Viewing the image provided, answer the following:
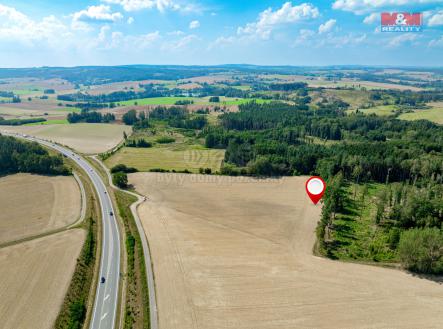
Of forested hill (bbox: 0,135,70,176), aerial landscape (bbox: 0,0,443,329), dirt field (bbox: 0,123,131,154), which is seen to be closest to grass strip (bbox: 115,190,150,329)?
aerial landscape (bbox: 0,0,443,329)

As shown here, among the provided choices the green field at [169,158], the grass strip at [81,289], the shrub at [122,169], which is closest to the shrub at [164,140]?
the green field at [169,158]

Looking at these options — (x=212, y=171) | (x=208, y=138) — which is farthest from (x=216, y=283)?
(x=208, y=138)

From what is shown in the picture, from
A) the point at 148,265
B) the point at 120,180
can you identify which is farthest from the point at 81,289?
the point at 120,180

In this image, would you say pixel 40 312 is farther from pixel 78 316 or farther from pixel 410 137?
pixel 410 137

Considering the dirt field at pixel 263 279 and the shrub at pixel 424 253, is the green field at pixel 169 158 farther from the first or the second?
the shrub at pixel 424 253

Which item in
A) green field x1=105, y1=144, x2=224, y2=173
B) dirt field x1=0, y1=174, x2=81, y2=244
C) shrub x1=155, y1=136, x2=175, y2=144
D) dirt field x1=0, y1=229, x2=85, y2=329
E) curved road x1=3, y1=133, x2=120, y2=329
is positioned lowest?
curved road x1=3, y1=133, x2=120, y2=329

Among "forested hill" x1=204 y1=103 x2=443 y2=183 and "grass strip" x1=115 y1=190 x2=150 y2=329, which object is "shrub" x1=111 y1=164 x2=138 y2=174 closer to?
"forested hill" x1=204 y1=103 x2=443 y2=183
